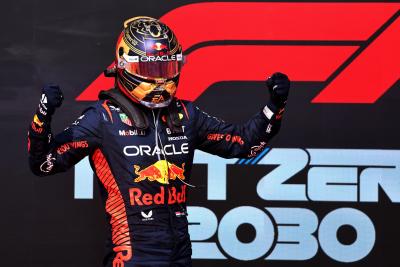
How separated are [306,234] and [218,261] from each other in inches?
14.9

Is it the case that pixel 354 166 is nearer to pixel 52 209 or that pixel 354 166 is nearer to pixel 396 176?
pixel 396 176

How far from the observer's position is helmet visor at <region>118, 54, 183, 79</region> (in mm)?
3008

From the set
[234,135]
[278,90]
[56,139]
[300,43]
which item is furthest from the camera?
[300,43]

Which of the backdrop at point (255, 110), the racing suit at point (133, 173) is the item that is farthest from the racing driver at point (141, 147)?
the backdrop at point (255, 110)

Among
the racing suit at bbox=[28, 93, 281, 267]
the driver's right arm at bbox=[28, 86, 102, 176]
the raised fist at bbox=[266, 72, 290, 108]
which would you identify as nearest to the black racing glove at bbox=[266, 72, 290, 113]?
the raised fist at bbox=[266, 72, 290, 108]

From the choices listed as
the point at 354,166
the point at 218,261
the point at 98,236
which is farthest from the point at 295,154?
the point at 98,236

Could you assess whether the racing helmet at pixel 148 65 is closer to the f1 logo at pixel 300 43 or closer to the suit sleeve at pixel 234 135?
the suit sleeve at pixel 234 135

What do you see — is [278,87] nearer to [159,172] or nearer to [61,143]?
[159,172]

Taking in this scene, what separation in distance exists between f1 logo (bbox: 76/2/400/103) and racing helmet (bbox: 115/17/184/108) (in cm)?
79

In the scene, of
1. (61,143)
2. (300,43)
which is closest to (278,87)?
(61,143)

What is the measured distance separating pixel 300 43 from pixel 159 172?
3.72ft

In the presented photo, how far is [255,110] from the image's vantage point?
3.85 metres

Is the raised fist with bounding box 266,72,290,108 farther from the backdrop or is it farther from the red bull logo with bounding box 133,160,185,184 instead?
the backdrop

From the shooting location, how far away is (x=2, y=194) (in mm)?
3855
